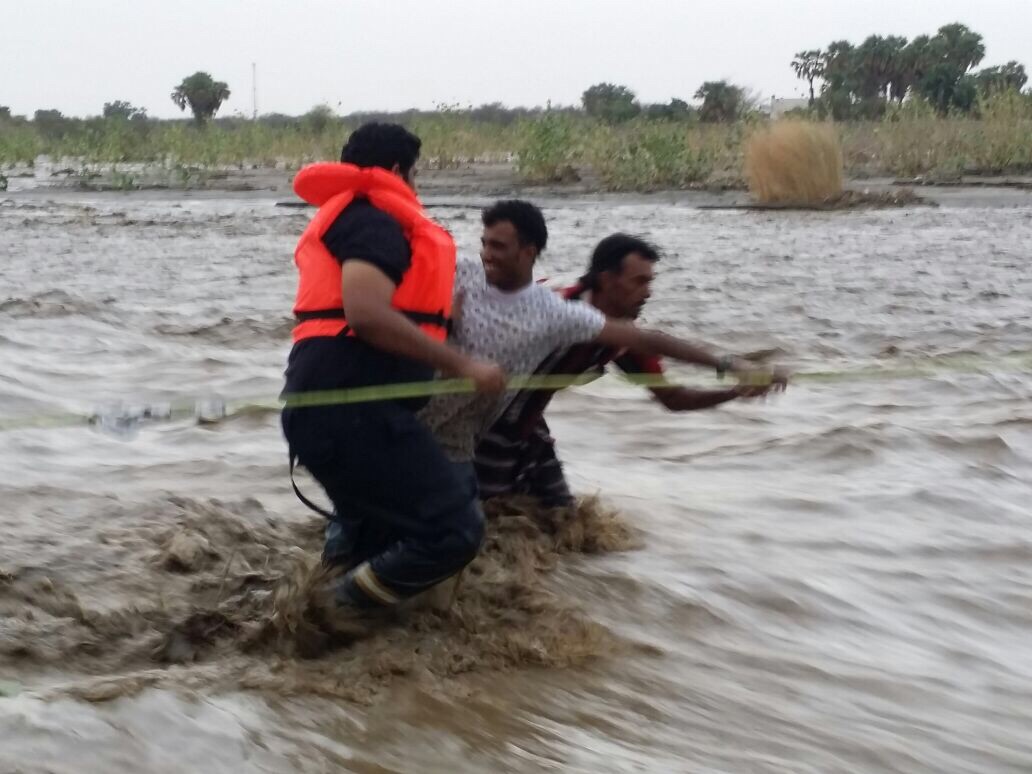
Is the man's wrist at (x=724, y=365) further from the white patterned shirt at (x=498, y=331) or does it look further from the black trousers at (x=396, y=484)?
the black trousers at (x=396, y=484)

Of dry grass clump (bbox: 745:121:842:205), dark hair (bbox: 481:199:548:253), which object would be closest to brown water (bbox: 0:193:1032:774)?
dark hair (bbox: 481:199:548:253)

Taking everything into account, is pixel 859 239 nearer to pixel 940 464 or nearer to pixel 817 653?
pixel 940 464

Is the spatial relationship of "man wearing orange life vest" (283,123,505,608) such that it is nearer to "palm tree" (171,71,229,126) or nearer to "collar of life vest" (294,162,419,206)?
"collar of life vest" (294,162,419,206)

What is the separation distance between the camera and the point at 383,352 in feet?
12.2

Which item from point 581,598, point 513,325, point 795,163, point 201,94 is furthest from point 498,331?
point 201,94

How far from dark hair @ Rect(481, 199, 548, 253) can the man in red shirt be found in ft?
1.20

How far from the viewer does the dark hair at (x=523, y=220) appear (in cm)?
417

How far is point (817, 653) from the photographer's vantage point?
4391mm

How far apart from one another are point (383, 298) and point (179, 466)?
9.64ft

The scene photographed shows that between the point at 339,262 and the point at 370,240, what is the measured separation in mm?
121

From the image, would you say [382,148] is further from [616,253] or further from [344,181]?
[616,253]

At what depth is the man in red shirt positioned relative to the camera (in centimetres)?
449

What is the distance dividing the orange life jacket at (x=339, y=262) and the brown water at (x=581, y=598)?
82cm

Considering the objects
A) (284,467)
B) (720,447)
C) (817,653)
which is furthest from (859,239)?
(817,653)
